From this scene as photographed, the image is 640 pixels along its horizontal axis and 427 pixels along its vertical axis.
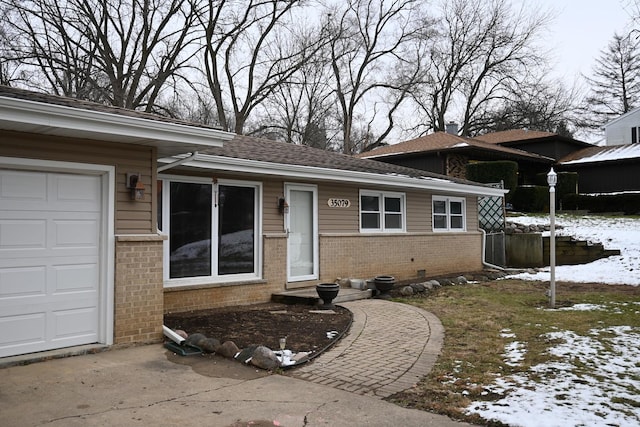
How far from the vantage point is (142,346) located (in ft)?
19.4

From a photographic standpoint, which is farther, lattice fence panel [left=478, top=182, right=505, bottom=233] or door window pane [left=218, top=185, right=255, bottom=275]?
lattice fence panel [left=478, top=182, right=505, bottom=233]

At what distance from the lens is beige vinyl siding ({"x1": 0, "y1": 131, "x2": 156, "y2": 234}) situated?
5.22 m

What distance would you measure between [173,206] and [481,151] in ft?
60.7

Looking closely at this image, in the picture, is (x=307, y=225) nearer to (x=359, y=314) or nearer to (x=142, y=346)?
(x=359, y=314)

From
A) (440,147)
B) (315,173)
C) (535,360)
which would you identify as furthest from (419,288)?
(440,147)

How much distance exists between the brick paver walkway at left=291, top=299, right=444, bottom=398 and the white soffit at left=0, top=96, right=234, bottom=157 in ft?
9.85

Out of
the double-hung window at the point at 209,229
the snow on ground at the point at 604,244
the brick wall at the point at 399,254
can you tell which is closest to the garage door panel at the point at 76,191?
the double-hung window at the point at 209,229

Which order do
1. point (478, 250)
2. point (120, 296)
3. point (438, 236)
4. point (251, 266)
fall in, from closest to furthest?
point (120, 296) → point (251, 266) → point (438, 236) → point (478, 250)

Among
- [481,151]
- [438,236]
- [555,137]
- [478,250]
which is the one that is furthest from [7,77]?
[555,137]

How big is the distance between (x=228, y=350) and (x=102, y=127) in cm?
275

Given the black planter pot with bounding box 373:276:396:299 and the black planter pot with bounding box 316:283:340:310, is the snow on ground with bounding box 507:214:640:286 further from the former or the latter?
the black planter pot with bounding box 316:283:340:310

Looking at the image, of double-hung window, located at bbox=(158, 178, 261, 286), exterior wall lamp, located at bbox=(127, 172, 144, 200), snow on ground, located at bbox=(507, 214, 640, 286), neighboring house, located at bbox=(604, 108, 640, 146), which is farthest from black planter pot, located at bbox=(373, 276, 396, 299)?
neighboring house, located at bbox=(604, 108, 640, 146)

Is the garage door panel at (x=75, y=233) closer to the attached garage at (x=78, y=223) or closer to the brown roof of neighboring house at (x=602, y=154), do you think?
the attached garage at (x=78, y=223)

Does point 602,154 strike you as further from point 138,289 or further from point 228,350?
point 138,289
